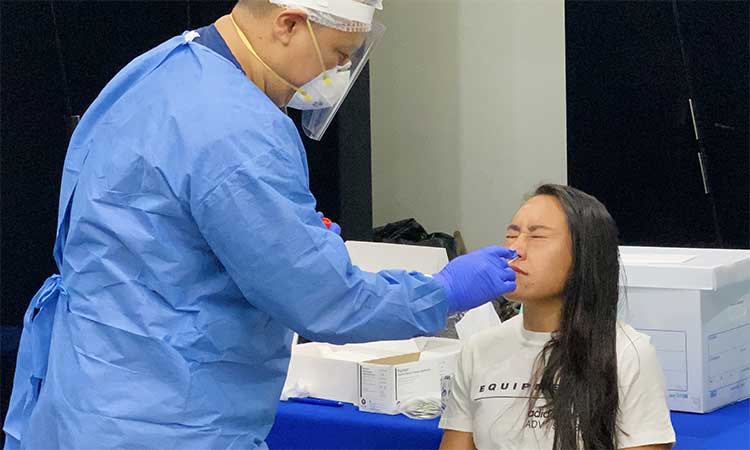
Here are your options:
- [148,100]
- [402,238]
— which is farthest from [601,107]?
[148,100]

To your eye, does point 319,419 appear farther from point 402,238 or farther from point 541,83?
point 541,83

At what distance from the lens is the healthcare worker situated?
1412 mm

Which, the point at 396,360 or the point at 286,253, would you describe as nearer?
the point at 286,253

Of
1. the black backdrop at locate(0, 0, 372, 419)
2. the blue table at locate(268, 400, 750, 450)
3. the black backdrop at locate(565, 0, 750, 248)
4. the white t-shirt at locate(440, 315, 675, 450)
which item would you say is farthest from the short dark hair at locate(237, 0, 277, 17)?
the black backdrop at locate(565, 0, 750, 248)

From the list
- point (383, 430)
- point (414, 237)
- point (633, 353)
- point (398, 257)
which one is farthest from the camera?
point (414, 237)

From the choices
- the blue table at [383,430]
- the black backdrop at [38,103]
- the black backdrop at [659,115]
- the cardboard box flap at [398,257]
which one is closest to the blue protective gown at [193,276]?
the blue table at [383,430]

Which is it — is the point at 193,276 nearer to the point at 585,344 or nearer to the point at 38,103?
the point at 585,344

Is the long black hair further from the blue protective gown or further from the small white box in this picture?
the blue protective gown

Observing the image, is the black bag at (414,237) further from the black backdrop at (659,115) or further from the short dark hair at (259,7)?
the short dark hair at (259,7)

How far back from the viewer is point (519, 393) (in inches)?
76.4

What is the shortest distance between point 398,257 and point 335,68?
3.03ft

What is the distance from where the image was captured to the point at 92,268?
1.49m

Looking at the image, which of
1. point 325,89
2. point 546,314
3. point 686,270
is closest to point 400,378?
point 546,314

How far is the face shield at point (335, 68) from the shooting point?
157cm
